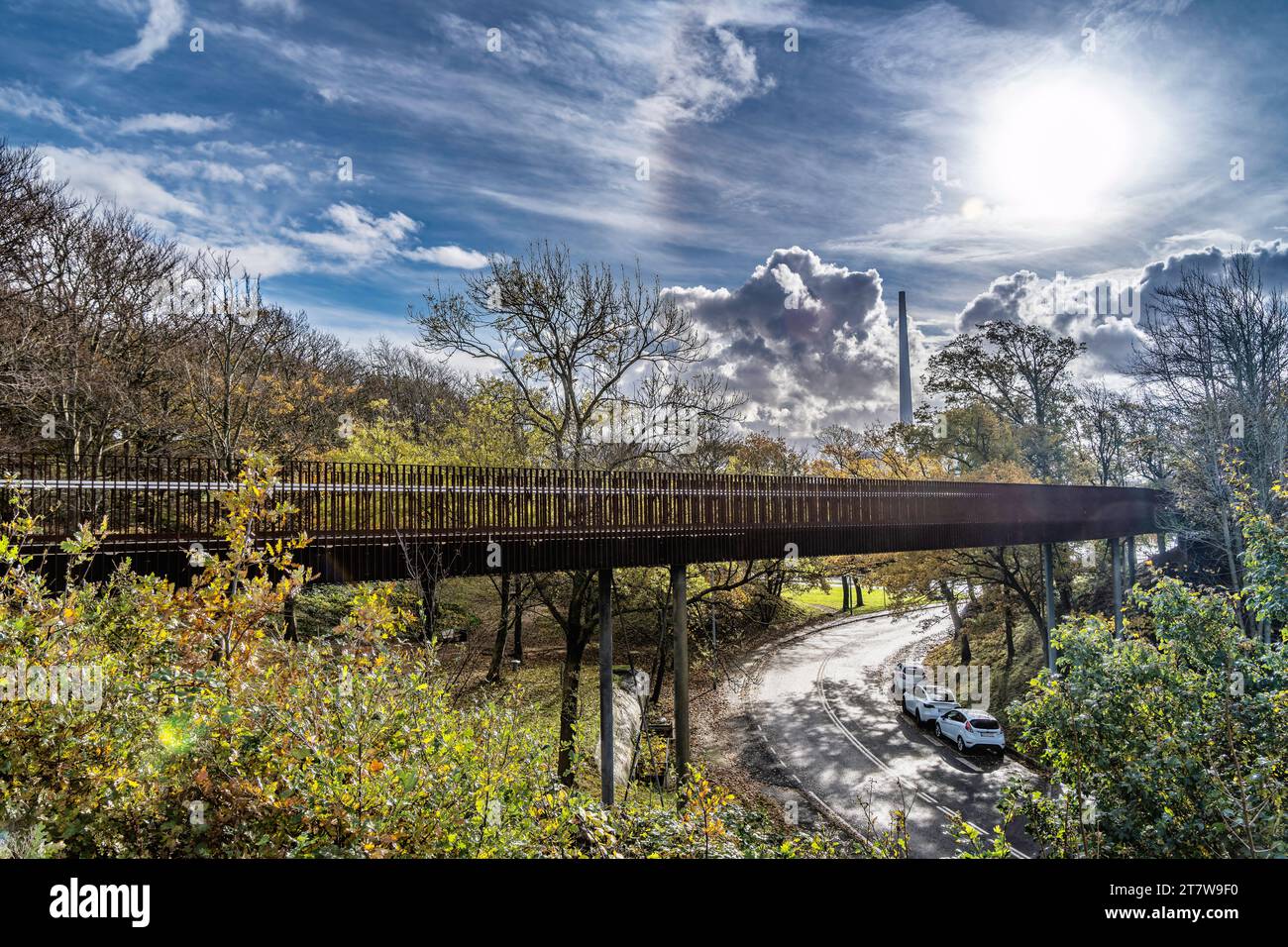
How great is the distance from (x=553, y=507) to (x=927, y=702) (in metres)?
13.8

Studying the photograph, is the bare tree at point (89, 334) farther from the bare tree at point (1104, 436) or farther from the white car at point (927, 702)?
the bare tree at point (1104, 436)

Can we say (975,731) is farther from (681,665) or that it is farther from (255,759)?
(255,759)

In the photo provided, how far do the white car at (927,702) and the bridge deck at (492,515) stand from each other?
516cm

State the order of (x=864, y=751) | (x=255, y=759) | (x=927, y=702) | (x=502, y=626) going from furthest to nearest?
(x=927, y=702) < (x=502, y=626) < (x=864, y=751) < (x=255, y=759)

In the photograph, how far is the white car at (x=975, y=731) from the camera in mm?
16156

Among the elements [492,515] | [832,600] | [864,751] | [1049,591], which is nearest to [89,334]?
[492,515]

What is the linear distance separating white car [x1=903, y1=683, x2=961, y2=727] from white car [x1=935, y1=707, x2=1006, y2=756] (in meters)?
0.93

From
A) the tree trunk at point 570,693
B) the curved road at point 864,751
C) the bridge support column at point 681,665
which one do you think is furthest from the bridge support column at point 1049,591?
the tree trunk at point 570,693

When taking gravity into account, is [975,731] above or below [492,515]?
below

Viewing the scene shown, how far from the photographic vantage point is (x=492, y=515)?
1049 centimetres

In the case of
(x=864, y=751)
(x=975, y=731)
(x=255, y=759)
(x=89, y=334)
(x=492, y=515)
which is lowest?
(x=864, y=751)

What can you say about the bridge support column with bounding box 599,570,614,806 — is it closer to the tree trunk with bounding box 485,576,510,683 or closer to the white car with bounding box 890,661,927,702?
the tree trunk with bounding box 485,576,510,683

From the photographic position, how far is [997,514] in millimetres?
17859
